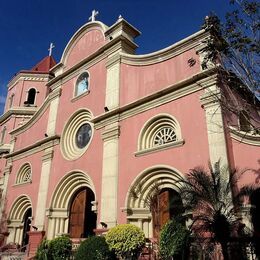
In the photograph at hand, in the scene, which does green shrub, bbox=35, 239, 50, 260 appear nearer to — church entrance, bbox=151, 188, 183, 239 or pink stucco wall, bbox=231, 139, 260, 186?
church entrance, bbox=151, 188, 183, 239

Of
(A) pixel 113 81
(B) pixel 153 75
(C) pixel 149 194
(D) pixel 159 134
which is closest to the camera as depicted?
(C) pixel 149 194

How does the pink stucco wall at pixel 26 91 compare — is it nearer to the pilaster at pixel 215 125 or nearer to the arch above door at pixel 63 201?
the arch above door at pixel 63 201

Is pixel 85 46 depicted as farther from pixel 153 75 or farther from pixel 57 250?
pixel 57 250

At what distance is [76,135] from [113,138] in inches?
153

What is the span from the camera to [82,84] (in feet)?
61.1

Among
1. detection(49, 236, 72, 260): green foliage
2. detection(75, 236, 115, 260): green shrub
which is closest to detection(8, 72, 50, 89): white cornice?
detection(49, 236, 72, 260): green foliage

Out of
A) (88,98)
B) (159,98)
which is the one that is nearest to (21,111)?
(88,98)

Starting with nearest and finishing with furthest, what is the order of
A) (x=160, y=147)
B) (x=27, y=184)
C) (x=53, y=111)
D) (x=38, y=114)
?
(x=160, y=147) < (x=27, y=184) < (x=53, y=111) < (x=38, y=114)

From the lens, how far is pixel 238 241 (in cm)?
854

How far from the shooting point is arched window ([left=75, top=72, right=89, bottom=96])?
18.2 metres

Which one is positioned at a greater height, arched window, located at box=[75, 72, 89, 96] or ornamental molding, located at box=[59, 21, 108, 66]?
ornamental molding, located at box=[59, 21, 108, 66]

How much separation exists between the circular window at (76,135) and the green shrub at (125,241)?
614 centimetres

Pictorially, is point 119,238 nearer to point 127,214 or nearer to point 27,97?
point 127,214

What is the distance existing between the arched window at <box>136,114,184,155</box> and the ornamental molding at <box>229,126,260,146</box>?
2.10m
